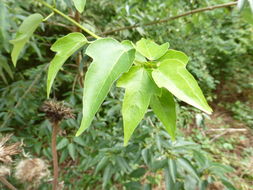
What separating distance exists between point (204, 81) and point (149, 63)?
2.57m

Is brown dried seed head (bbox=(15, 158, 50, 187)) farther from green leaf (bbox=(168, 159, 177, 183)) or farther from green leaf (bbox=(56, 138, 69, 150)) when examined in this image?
green leaf (bbox=(168, 159, 177, 183))

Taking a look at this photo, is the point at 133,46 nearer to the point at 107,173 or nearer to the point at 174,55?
the point at 174,55

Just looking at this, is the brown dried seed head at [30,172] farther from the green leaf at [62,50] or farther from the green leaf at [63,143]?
the green leaf at [62,50]

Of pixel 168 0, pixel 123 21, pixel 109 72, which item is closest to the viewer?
pixel 109 72

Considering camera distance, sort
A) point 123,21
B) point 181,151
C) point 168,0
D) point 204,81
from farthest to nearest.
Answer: point 204,81
point 123,21
point 168,0
point 181,151

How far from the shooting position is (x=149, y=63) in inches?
12.1

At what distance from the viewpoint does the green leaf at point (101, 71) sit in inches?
9.9

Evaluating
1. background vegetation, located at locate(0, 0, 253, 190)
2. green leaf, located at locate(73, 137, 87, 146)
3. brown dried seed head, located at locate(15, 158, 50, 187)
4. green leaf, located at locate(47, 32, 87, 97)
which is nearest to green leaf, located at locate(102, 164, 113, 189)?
background vegetation, located at locate(0, 0, 253, 190)

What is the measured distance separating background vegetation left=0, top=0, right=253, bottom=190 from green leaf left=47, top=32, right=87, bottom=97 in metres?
0.31

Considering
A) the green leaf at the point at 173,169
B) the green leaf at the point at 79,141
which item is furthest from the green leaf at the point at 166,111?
the green leaf at the point at 79,141

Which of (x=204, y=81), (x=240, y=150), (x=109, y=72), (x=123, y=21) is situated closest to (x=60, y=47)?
(x=109, y=72)

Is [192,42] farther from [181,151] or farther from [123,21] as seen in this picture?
[181,151]

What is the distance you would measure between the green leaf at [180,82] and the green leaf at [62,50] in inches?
5.0

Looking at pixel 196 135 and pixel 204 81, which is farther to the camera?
pixel 204 81
